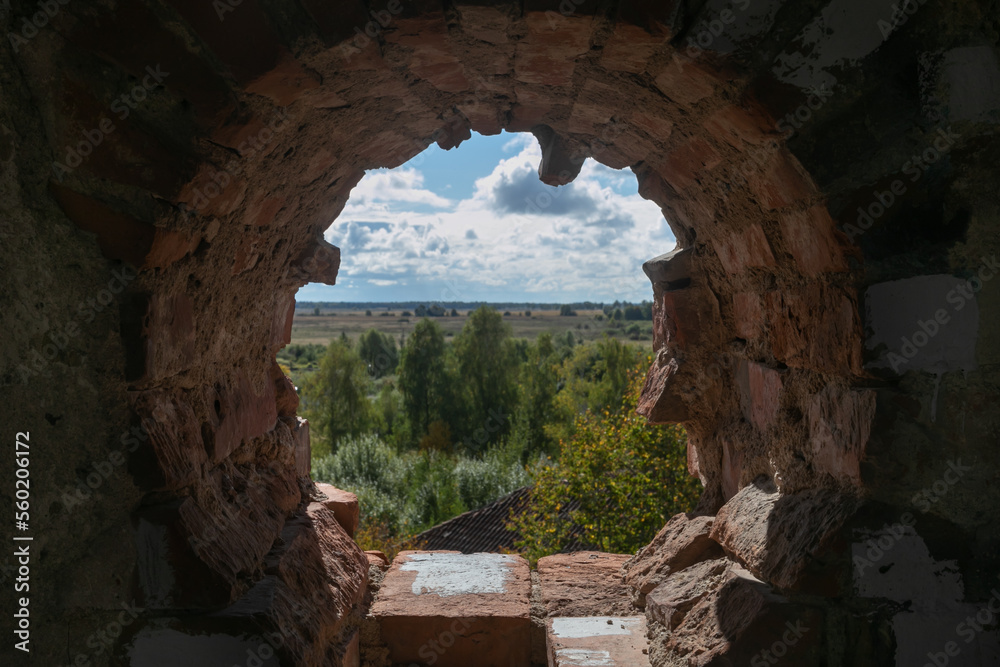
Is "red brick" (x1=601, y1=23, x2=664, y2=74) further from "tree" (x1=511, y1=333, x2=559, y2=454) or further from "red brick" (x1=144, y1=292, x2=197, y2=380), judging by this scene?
"tree" (x1=511, y1=333, x2=559, y2=454)

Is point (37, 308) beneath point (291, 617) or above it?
above

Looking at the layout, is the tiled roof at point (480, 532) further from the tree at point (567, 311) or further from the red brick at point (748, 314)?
the tree at point (567, 311)

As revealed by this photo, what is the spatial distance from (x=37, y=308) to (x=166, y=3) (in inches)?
26.0

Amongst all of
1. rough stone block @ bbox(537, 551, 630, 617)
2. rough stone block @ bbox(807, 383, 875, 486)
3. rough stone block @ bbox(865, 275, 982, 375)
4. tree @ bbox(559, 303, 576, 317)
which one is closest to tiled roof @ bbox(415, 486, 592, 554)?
rough stone block @ bbox(537, 551, 630, 617)

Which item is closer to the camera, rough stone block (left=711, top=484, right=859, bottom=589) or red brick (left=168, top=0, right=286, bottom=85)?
red brick (left=168, top=0, right=286, bottom=85)

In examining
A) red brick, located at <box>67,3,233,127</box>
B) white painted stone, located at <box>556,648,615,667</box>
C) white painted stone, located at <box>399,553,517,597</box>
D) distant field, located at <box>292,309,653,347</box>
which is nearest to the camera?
red brick, located at <box>67,3,233,127</box>

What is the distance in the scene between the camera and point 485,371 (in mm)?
27953

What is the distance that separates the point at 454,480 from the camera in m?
20.3

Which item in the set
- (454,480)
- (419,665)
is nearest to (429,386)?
(454,480)

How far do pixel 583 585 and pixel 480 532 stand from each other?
13435mm

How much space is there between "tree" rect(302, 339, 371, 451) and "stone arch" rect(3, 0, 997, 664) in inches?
988

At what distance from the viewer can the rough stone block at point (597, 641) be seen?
75.4 inches

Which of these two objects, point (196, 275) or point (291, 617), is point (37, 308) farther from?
point (291, 617)

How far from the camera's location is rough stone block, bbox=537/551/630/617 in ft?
7.54
